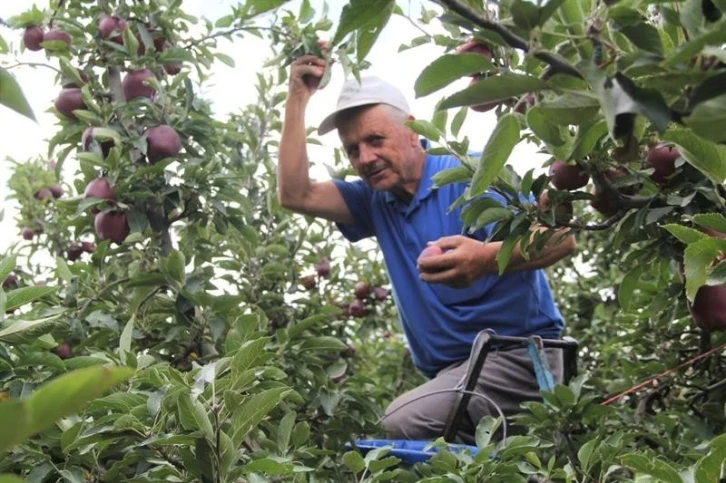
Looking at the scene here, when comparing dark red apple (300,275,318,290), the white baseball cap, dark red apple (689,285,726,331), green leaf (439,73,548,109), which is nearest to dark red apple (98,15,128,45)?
the white baseball cap

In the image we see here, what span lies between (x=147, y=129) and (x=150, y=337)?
1.95ft

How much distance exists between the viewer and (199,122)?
250cm

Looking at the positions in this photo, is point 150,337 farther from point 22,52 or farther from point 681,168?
point 681,168

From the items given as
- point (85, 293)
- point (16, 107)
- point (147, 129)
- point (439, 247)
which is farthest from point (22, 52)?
point (16, 107)

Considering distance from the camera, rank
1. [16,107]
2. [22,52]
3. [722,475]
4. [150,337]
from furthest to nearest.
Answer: [22,52] → [150,337] → [722,475] → [16,107]

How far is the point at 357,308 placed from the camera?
3609 mm

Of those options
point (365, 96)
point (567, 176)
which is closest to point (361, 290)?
point (365, 96)

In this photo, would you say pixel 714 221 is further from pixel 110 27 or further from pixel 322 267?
pixel 322 267

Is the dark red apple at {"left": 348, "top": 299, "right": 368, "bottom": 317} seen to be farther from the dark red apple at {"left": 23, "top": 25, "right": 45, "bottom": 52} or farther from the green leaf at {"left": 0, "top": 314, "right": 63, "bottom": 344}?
the green leaf at {"left": 0, "top": 314, "right": 63, "bottom": 344}

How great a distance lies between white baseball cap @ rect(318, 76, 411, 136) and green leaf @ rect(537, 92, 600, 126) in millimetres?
1967

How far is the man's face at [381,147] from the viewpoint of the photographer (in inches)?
104

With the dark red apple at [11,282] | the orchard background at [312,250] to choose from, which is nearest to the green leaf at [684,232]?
the orchard background at [312,250]

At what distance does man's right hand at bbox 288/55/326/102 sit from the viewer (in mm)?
2512

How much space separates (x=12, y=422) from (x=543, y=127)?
0.61 metres
